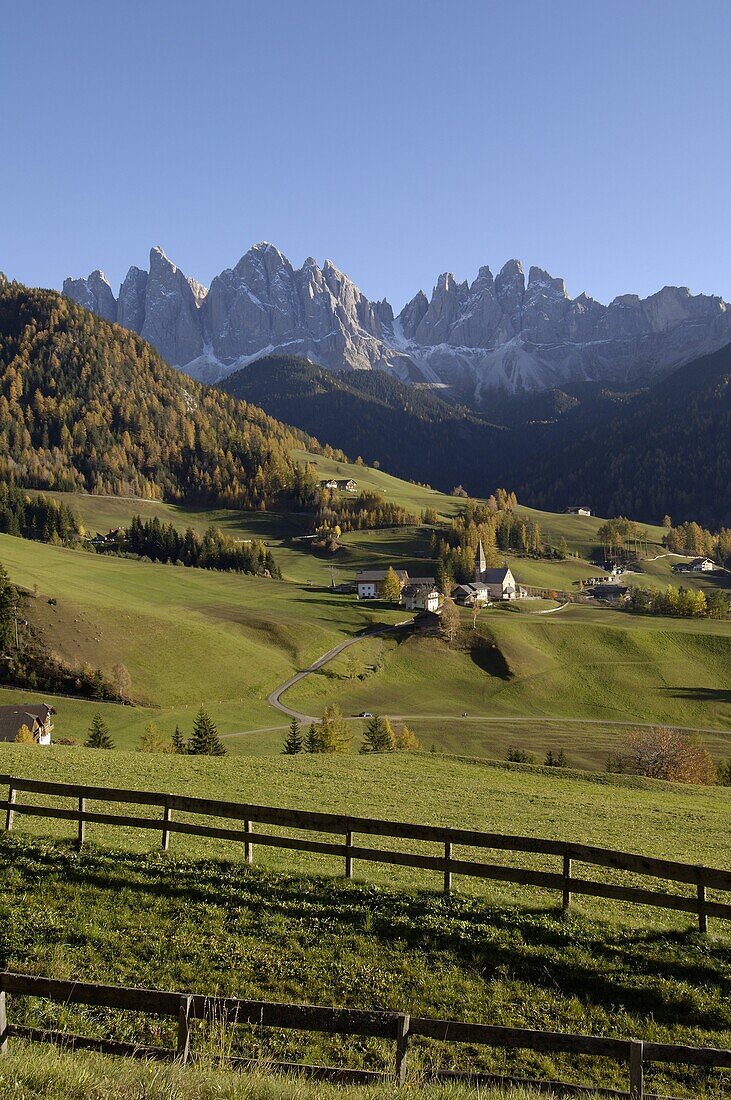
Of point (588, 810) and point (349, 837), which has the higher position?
point (349, 837)

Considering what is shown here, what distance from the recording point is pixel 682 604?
156000mm

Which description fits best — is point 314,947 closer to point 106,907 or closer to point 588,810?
point 106,907

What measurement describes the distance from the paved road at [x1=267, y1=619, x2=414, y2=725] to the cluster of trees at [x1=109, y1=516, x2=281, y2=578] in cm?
5127

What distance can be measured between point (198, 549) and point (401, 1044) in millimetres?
187051

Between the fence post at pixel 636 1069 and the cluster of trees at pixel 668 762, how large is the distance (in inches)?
2293

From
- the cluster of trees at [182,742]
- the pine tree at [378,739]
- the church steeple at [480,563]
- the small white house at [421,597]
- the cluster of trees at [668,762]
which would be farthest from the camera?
the church steeple at [480,563]

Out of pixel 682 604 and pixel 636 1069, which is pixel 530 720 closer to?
pixel 682 604

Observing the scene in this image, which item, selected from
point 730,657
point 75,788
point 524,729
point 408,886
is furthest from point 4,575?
point 730,657

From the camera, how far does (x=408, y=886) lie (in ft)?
56.3

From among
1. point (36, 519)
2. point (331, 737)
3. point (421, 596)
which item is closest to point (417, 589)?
point (421, 596)

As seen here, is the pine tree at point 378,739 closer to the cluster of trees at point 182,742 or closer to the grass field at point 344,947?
the cluster of trees at point 182,742

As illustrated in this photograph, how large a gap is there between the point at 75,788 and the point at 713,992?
15915 mm

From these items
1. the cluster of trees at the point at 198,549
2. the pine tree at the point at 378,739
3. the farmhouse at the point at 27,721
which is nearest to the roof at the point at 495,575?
the cluster of trees at the point at 198,549

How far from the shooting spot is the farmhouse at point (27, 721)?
70938mm
